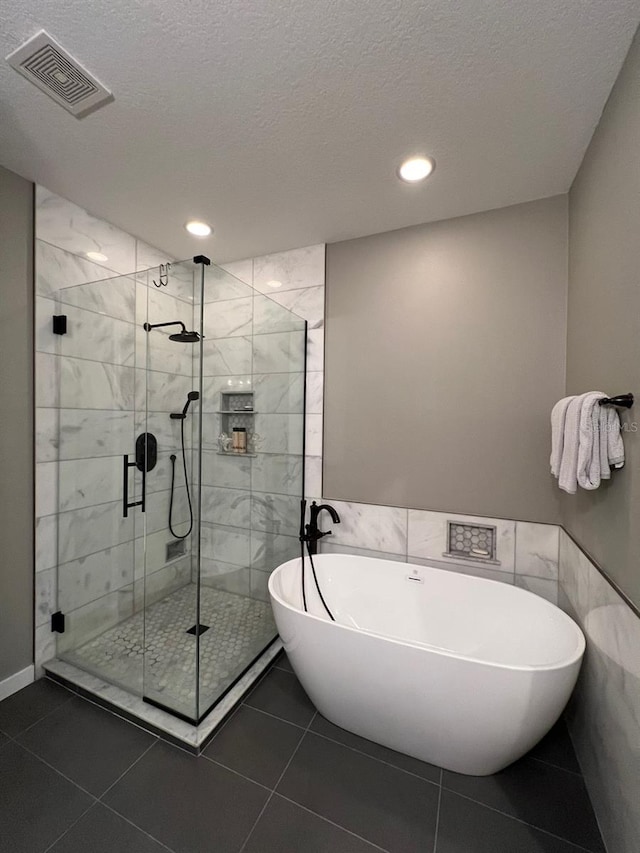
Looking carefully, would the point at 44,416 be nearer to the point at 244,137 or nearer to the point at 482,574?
the point at 244,137

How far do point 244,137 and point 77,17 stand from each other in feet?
1.99

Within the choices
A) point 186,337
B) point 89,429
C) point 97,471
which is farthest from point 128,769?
point 186,337

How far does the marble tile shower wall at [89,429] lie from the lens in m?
1.93

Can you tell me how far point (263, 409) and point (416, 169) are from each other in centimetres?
150

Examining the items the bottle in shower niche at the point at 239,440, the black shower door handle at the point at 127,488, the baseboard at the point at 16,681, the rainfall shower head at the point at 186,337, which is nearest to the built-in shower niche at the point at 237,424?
the bottle in shower niche at the point at 239,440

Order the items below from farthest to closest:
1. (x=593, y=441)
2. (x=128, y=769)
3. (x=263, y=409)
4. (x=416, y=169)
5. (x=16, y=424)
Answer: (x=263, y=409) → (x=16, y=424) → (x=416, y=169) → (x=128, y=769) → (x=593, y=441)

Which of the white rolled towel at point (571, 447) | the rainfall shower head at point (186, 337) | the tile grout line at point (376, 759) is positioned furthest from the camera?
the rainfall shower head at point (186, 337)

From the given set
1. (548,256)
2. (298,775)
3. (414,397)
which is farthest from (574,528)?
(298,775)

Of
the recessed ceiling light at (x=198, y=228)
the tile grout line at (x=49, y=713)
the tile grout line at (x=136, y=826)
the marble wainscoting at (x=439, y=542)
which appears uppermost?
the recessed ceiling light at (x=198, y=228)

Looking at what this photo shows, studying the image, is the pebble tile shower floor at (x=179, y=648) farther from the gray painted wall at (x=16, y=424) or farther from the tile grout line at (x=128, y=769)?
the gray painted wall at (x=16, y=424)

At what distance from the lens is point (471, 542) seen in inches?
80.0

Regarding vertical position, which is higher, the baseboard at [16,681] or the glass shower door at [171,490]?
the glass shower door at [171,490]

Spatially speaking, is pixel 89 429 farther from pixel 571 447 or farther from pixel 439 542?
pixel 571 447

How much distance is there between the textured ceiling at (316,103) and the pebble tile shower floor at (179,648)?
2.14 metres
